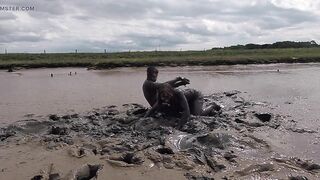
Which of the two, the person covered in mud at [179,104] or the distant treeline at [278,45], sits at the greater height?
the distant treeline at [278,45]

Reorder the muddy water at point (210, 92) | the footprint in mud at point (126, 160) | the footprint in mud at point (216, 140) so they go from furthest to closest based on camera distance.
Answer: the muddy water at point (210, 92) < the footprint in mud at point (216, 140) < the footprint in mud at point (126, 160)

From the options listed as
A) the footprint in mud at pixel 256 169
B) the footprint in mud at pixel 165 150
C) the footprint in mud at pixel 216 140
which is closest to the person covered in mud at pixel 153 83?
the footprint in mud at pixel 216 140

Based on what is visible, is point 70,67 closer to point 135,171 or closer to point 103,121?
point 103,121

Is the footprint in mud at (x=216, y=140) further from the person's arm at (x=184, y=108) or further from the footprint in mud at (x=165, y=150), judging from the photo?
the person's arm at (x=184, y=108)

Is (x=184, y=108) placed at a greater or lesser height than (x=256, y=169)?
greater

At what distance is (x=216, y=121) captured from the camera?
11219 mm

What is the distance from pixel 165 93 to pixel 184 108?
652 millimetres

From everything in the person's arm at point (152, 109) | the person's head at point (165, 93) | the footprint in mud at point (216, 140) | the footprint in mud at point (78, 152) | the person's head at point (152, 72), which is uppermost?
the person's head at point (152, 72)

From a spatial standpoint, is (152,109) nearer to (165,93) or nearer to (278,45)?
(165,93)

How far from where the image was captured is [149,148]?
865 centimetres

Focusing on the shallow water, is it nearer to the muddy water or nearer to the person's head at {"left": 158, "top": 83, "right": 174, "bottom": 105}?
the muddy water

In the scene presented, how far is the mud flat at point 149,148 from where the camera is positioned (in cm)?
742

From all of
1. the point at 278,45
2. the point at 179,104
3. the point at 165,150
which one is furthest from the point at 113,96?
the point at 278,45

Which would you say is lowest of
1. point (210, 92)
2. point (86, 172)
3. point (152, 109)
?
point (86, 172)
